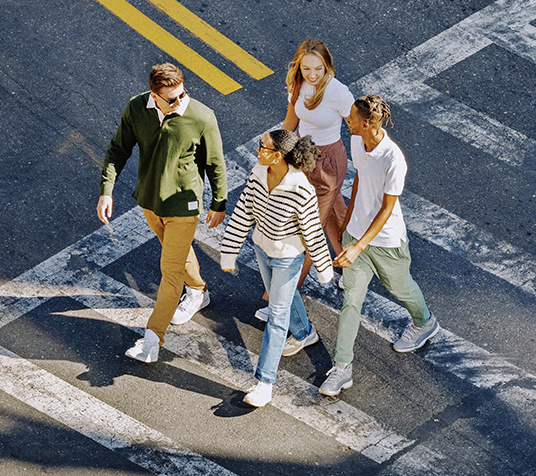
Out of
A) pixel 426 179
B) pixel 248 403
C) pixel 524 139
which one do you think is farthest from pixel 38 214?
pixel 524 139

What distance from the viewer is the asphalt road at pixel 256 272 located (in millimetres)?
5402

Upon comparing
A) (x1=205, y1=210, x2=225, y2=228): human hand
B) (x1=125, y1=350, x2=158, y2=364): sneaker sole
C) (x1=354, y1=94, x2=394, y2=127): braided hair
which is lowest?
(x1=125, y1=350, x2=158, y2=364): sneaker sole

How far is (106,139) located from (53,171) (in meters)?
0.65

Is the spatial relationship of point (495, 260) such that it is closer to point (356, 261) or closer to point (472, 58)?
point (356, 261)

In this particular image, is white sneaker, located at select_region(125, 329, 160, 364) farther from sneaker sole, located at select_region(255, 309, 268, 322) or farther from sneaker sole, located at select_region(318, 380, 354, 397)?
sneaker sole, located at select_region(318, 380, 354, 397)

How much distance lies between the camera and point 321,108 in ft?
18.7

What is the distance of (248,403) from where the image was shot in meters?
5.59

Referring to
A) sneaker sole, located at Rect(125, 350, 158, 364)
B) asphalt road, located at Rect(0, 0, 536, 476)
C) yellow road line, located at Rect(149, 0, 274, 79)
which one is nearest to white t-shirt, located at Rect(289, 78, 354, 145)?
asphalt road, located at Rect(0, 0, 536, 476)

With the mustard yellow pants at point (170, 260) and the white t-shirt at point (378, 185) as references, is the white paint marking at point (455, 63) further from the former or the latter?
the mustard yellow pants at point (170, 260)

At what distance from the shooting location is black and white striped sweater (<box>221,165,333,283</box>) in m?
4.91

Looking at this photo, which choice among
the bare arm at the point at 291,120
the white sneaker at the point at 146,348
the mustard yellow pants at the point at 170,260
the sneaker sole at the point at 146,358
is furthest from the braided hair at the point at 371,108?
the sneaker sole at the point at 146,358

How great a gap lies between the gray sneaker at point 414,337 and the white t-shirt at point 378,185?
935mm

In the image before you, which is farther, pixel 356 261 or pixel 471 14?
pixel 471 14

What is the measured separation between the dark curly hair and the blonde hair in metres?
0.89
